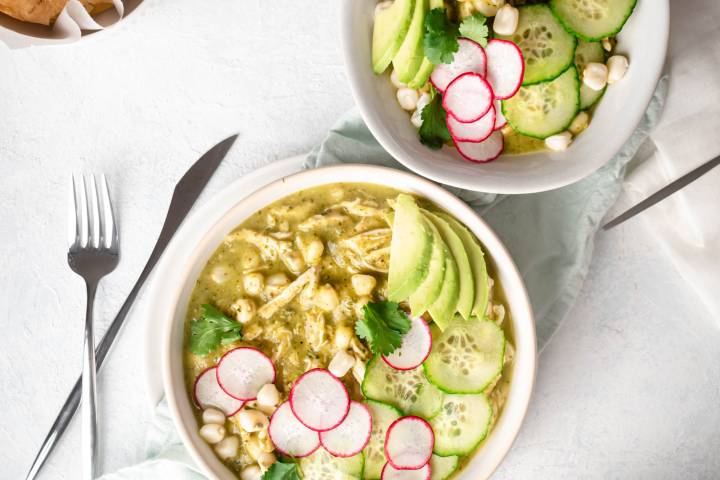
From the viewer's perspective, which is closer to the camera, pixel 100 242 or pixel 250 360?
pixel 250 360

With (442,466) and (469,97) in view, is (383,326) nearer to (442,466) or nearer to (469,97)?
(442,466)

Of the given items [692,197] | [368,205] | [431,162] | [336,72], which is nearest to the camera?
[431,162]

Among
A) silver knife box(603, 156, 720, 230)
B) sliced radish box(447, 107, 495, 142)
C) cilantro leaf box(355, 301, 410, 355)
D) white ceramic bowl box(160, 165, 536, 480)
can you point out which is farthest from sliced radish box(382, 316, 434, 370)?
silver knife box(603, 156, 720, 230)

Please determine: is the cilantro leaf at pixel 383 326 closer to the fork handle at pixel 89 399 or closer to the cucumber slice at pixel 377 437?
the cucumber slice at pixel 377 437

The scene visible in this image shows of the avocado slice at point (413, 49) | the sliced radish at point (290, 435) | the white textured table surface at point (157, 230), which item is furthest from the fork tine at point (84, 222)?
the avocado slice at point (413, 49)

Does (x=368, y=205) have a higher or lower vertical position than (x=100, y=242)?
higher

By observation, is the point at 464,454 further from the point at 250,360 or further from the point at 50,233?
the point at 50,233

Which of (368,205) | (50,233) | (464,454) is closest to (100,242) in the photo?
Result: (50,233)
